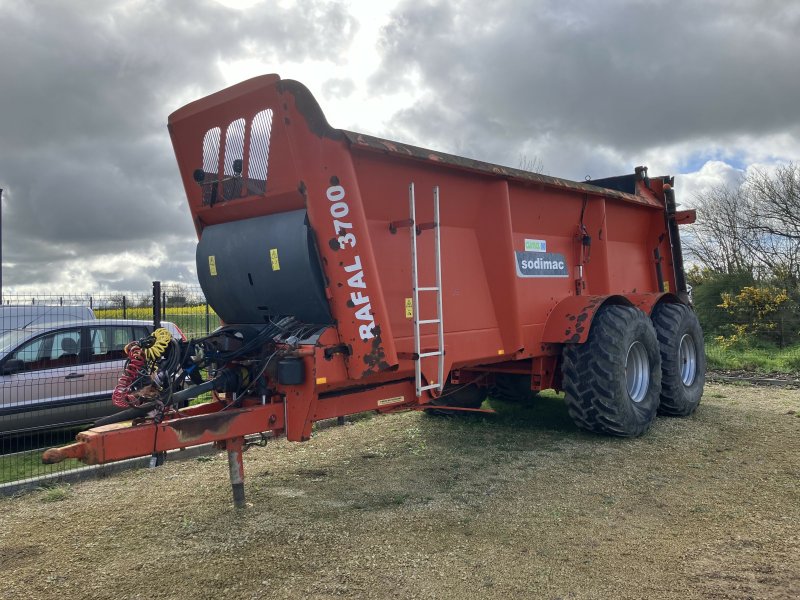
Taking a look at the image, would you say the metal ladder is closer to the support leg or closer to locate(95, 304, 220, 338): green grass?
the support leg

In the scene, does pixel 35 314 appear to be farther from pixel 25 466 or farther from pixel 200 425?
pixel 200 425

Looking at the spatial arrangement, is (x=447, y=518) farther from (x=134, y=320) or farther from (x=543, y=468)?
(x=134, y=320)

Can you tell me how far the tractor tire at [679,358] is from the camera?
25.8 feet

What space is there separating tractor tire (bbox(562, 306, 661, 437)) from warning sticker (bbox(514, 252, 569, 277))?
0.63m

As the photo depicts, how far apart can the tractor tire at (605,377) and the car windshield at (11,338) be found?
633 centimetres

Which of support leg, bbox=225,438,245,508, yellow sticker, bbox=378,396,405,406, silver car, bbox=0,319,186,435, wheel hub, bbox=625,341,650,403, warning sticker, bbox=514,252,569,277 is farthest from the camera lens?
silver car, bbox=0,319,186,435

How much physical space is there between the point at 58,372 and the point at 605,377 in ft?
20.6

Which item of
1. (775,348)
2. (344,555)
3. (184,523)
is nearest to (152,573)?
(184,523)

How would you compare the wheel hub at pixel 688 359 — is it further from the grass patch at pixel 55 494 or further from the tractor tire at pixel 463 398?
the grass patch at pixel 55 494

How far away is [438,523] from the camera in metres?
4.64

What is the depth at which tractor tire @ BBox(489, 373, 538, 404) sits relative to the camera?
7715mm

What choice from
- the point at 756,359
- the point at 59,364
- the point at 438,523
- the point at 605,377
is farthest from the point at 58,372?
the point at 756,359

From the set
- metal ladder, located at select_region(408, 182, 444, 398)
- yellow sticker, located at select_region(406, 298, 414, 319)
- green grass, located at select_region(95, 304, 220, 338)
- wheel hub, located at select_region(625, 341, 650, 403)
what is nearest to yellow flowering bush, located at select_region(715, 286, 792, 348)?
wheel hub, located at select_region(625, 341, 650, 403)

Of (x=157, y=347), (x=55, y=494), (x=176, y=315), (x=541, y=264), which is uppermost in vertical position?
(x=541, y=264)
